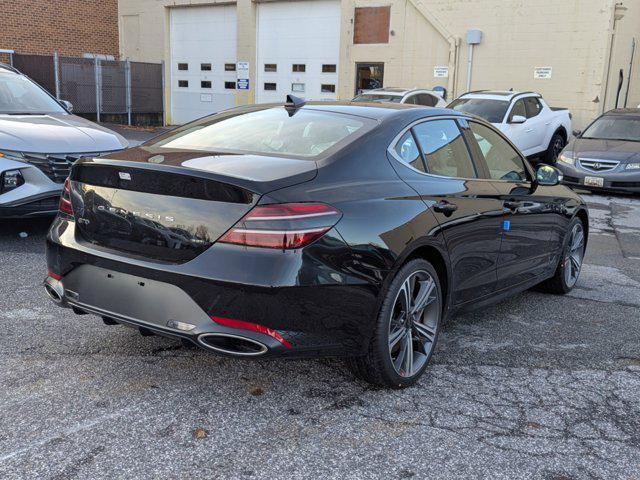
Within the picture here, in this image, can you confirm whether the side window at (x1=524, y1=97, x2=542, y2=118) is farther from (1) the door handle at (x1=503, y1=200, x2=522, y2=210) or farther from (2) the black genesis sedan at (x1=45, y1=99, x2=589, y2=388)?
(2) the black genesis sedan at (x1=45, y1=99, x2=589, y2=388)

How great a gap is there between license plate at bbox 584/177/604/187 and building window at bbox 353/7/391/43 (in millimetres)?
9536

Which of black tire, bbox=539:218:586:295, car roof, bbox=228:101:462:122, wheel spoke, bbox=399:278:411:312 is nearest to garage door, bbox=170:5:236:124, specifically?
black tire, bbox=539:218:586:295

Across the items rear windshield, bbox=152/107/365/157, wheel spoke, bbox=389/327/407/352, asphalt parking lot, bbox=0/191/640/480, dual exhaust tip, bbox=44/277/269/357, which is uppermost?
rear windshield, bbox=152/107/365/157

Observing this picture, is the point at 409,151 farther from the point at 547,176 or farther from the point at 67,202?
the point at 67,202

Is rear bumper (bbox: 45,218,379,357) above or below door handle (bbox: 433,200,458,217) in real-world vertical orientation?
below

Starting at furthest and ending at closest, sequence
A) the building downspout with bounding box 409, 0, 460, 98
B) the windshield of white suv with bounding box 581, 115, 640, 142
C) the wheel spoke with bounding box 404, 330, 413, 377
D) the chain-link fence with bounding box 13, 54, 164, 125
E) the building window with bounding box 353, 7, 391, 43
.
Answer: the chain-link fence with bounding box 13, 54, 164, 125, the building window with bounding box 353, 7, 391, 43, the building downspout with bounding box 409, 0, 460, 98, the windshield of white suv with bounding box 581, 115, 640, 142, the wheel spoke with bounding box 404, 330, 413, 377

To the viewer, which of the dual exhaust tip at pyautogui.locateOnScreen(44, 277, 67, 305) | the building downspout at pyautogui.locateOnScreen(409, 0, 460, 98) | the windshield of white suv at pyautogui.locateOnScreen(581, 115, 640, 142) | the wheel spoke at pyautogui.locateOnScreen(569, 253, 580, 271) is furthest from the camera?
the building downspout at pyautogui.locateOnScreen(409, 0, 460, 98)

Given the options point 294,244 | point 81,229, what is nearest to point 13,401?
point 81,229

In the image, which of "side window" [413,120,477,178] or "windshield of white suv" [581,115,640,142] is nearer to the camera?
"side window" [413,120,477,178]

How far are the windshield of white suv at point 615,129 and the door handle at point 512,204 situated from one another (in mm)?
9638

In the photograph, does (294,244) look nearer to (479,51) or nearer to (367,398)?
(367,398)

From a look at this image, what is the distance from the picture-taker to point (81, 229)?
3.55 meters

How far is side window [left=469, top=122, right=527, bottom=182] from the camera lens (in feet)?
15.3

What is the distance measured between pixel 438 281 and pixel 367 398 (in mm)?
797
